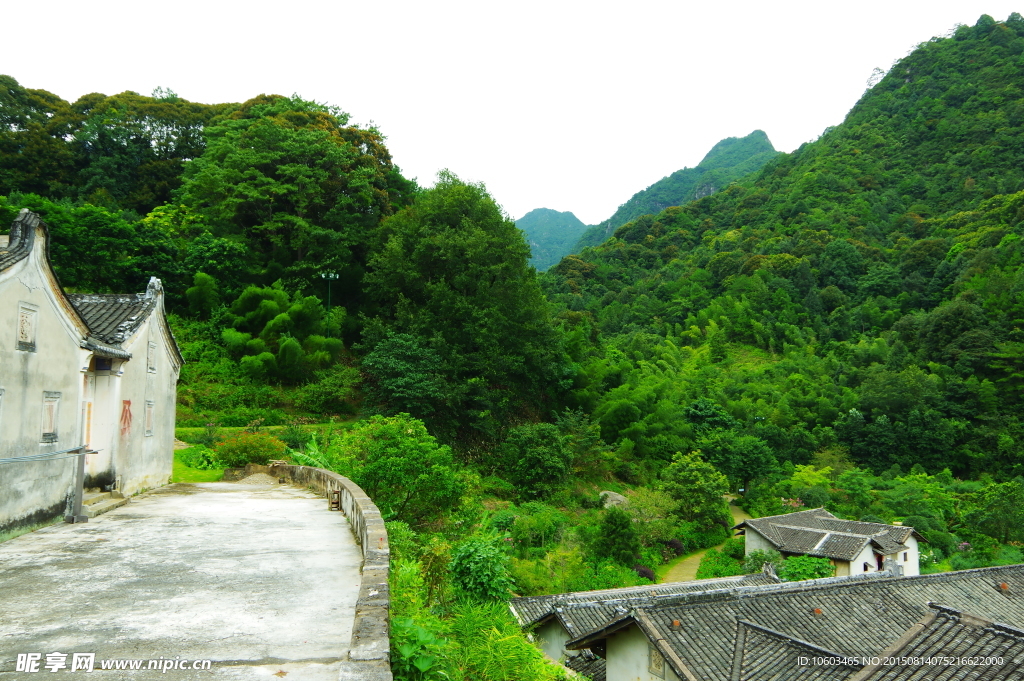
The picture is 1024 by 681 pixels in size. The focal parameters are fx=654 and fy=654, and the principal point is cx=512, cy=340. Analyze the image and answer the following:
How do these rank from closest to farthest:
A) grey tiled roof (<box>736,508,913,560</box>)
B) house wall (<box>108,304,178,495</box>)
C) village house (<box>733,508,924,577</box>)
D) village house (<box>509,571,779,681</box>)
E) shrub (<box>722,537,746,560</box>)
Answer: house wall (<box>108,304,178,495</box>) < village house (<box>509,571,779,681</box>) < village house (<box>733,508,924,577</box>) < grey tiled roof (<box>736,508,913,560</box>) < shrub (<box>722,537,746,560</box>)

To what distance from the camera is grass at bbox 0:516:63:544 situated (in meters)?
7.65

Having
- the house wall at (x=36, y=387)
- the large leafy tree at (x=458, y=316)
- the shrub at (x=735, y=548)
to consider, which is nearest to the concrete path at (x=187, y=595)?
the house wall at (x=36, y=387)

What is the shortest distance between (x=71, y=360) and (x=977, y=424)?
5763 cm

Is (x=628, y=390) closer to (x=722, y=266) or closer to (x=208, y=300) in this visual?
(x=208, y=300)

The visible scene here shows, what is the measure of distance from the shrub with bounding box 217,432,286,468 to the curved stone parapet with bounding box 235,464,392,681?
8786 mm

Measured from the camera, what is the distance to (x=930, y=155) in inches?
3214

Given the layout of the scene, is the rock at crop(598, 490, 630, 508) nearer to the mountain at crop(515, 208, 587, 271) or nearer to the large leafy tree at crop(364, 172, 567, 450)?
the large leafy tree at crop(364, 172, 567, 450)

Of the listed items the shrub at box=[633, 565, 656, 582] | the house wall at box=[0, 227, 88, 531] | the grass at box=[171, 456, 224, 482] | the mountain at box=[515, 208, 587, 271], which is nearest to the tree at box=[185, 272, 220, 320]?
the grass at box=[171, 456, 224, 482]

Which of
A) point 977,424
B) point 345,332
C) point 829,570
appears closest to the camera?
point 829,570

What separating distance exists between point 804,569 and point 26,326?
2615 centimetres

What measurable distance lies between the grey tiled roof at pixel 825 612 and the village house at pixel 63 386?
941 centimetres

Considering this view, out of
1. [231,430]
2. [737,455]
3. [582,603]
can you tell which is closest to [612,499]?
[582,603]

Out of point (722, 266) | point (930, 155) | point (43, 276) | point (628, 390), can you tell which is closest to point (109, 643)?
point (43, 276)

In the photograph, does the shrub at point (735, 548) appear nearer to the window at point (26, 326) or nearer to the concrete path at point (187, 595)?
the concrete path at point (187, 595)
